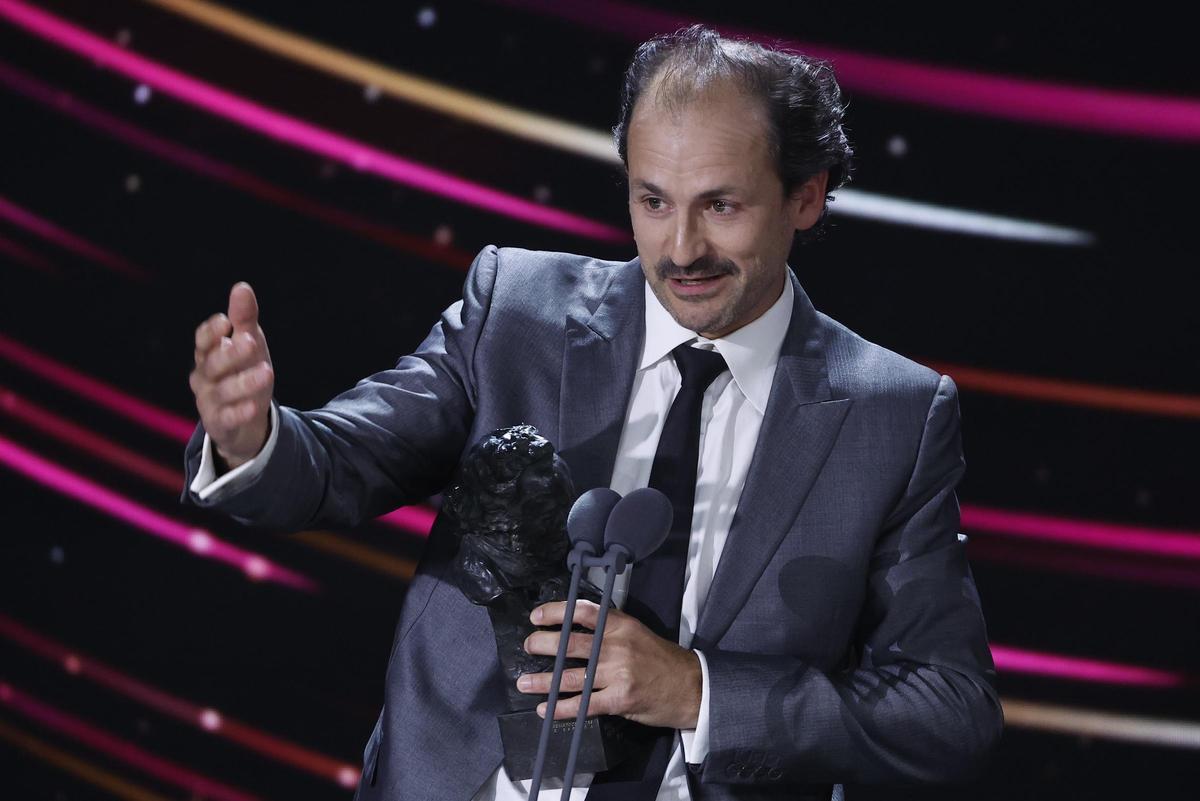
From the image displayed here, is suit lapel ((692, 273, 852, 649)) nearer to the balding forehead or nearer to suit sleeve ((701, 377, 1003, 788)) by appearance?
suit sleeve ((701, 377, 1003, 788))

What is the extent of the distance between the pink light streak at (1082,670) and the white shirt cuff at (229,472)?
206 centimetres

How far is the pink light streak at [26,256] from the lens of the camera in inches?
130

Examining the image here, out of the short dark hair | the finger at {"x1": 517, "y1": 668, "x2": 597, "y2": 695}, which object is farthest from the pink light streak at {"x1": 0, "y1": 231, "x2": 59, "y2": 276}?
the finger at {"x1": 517, "y1": 668, "x2": 597, "y2": 695}

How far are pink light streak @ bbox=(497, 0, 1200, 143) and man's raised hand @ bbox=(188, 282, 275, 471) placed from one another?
1776mm

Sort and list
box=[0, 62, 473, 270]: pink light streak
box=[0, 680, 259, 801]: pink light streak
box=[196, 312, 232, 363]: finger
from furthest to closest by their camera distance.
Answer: box=[0, 680, 259, 801]: pink light streak, box=[0, 62, 473, 270]: pink light streak, box=[196, 312, 232, 363]: finger

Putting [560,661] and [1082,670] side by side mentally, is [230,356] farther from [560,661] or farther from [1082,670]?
[1082,670]

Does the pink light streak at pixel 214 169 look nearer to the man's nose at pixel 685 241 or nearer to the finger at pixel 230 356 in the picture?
the man's nose at pixel 685 241

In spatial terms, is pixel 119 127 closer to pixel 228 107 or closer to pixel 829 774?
pixel 228 107

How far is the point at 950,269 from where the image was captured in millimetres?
3072

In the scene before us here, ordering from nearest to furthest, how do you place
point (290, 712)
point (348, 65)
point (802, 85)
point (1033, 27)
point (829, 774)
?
1. point (829, 774)
2. point (802, 85)
3. point (1033, 27)
4. point (348, 65)
5. point (290, 712)

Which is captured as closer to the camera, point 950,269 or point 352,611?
point 950,269

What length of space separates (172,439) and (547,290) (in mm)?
1675

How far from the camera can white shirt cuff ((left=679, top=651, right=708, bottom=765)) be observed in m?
1.74

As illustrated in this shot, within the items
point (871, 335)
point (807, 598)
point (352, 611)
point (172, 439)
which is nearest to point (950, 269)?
point (871, 335)
